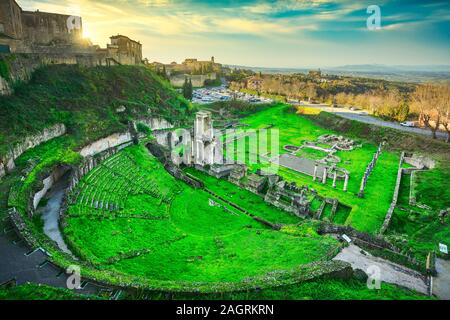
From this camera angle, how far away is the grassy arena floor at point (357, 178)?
1100 inches

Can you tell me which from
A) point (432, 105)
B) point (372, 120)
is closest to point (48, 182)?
point (372, 120)

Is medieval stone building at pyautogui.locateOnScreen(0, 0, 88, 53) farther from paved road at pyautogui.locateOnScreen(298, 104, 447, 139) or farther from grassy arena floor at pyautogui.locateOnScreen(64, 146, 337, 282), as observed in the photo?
paved road at pyautogui.locateOnScreen(298, 104, 447, 139)

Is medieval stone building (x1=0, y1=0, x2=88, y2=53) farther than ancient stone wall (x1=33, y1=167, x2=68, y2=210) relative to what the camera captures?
Yes

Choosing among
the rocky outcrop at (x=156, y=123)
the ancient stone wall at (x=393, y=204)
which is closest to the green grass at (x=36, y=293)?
the ancient stone wall at (x=393, y=204)

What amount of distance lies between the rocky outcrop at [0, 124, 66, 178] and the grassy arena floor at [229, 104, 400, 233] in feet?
75.5

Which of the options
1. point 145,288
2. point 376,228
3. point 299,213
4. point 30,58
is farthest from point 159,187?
point 30,58

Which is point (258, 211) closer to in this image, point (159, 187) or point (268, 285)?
point (159, 187)

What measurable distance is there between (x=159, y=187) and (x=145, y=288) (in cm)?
1714

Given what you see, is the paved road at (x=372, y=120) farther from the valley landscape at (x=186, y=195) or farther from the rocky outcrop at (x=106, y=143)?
the rocky outcrop at (x=106, y=143)

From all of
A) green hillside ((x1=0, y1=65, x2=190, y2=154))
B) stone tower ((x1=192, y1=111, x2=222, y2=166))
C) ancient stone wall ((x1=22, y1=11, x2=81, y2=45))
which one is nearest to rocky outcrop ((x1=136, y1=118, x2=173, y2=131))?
green hillside ((x1=0, y1=65, x2=190, y2=154))

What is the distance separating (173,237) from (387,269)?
1446cm

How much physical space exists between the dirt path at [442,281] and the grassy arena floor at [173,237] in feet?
18.1

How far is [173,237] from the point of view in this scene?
903 inches

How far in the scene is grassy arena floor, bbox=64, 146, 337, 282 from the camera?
58.8 feet
